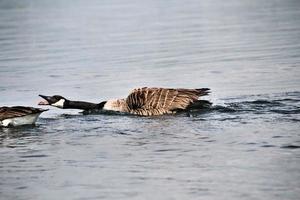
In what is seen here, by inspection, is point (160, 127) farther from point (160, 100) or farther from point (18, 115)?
point (18, 115)

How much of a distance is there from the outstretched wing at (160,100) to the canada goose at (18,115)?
2017mm

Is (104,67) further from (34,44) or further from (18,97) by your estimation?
(34,44)

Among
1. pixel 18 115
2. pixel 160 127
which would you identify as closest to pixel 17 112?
pixel 18 115

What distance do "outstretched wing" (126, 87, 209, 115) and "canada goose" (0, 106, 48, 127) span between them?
2.02 metres

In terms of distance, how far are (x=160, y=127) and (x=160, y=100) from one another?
5.05ft

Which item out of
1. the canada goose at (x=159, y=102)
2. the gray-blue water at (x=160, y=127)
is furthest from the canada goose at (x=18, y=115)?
the canada goose at (x=159, y=102)

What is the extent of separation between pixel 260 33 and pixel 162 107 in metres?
17.2

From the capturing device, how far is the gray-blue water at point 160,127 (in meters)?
9.56

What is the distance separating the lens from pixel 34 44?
31.5m

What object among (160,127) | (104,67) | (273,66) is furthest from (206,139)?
(104,67)

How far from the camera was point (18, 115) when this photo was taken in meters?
13.8

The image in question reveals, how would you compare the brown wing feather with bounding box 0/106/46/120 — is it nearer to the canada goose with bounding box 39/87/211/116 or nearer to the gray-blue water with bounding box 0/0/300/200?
the gray-blue water with bounding box 0/0/300/200

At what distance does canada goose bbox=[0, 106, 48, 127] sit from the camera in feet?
45.1

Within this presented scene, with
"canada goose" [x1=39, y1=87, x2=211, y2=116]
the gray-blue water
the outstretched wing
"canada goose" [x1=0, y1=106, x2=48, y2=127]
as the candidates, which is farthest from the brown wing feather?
the outstretched wing
